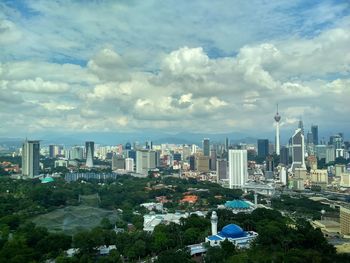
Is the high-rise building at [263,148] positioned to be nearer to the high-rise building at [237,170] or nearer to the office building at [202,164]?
the office building at [202,164]

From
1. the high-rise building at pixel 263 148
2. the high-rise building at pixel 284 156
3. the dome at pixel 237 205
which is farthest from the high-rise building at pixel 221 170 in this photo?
the dome at pixel 237 205

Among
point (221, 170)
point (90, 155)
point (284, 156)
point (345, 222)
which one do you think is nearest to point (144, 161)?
point (90, 155)

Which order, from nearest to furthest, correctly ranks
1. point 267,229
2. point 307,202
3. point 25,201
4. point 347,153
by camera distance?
point 267,229
point 25,201
point 307,202
point 347,153

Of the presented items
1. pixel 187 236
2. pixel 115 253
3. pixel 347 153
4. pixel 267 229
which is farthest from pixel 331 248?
pixel 347 153

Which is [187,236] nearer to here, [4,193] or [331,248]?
[331,248]

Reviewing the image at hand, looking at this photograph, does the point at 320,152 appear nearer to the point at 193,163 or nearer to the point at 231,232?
the point at 193,163

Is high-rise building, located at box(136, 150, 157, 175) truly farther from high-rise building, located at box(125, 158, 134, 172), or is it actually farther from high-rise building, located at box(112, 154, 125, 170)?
high-rise building, located at box(112, 154, 125, 170)

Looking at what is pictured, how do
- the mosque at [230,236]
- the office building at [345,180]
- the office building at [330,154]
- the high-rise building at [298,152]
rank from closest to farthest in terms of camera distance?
the mosque at [230,236] < the office building at [345,180] < the high-rise building at [298,152] < the office building at [330,154]

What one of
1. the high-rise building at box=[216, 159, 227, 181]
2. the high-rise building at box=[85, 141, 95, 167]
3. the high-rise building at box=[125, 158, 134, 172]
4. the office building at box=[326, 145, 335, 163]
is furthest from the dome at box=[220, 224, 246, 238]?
the office building at box=[326, 145, 335, 163]
